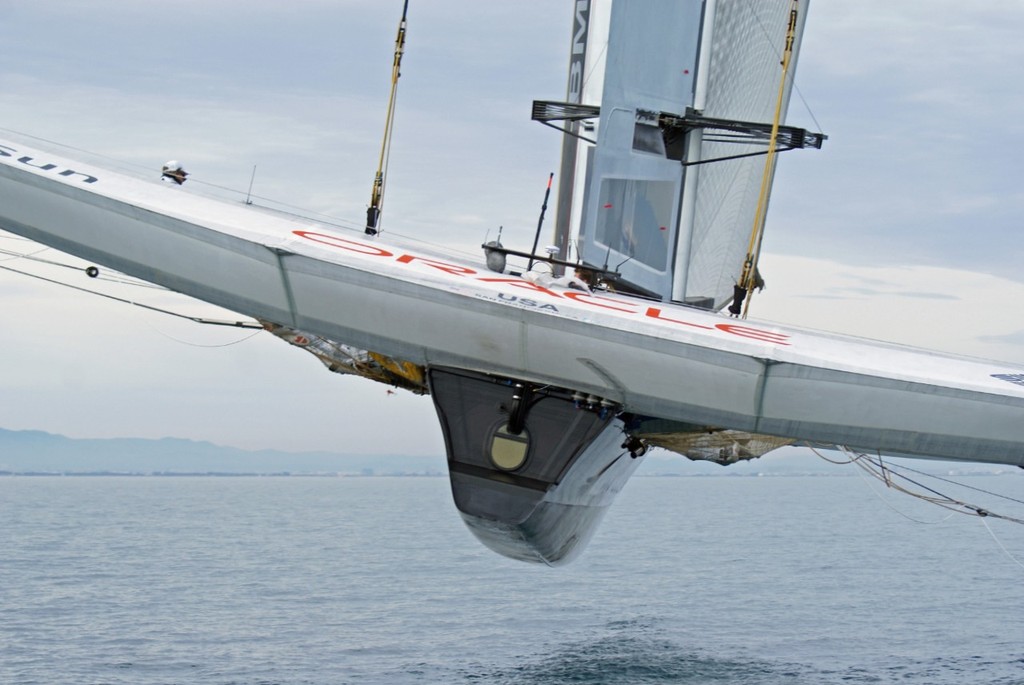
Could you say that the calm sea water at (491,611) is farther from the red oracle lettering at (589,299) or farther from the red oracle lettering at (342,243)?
the red oracle lettering at (342,243)

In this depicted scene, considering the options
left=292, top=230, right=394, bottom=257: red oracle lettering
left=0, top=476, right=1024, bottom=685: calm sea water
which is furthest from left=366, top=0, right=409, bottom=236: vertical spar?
left=0, top=476, right=1024, bottom=685: calm sea water

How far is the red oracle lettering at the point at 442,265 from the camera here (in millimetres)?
13609

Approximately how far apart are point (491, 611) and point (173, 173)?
15.7m

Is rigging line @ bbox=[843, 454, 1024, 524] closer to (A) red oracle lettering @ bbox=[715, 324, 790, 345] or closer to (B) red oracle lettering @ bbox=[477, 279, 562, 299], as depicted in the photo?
(A) red oracle lettering @ bbox=[715, 324, 790, 345]

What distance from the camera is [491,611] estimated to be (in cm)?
2848

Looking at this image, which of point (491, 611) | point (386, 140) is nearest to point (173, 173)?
point (386, 140)

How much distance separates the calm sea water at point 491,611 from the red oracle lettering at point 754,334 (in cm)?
780

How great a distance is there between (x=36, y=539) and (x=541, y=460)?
41824 mm

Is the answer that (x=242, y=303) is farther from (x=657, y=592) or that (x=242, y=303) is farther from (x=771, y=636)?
(x=657, y=592)

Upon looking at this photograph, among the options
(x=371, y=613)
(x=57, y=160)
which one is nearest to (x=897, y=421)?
(x=57, y=160)

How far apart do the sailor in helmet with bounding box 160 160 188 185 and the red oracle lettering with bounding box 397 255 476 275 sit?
11.2ft

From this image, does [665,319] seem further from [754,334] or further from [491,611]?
[491,611]

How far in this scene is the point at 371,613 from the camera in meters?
28.5

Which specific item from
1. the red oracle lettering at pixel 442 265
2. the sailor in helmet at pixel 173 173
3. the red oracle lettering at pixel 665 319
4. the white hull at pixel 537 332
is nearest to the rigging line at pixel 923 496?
the white hull at pixel 537 332
